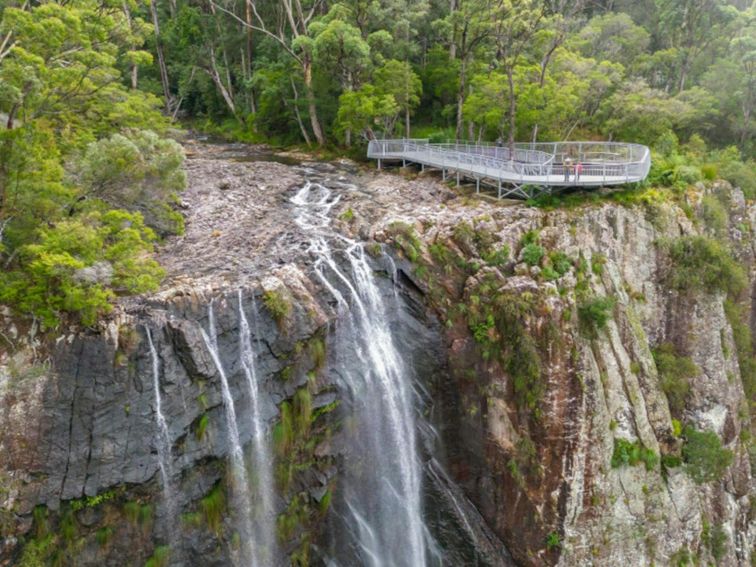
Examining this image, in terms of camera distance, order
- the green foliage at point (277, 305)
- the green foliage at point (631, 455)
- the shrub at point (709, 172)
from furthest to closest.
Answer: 1. the shrub at point (709, 172)
2. the green foliage at point (631, 455)
3. the green foliage at point (277, 305)

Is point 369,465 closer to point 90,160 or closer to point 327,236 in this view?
point 327,236

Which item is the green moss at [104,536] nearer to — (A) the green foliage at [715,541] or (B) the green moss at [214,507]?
(B) the green moss at [214,507]

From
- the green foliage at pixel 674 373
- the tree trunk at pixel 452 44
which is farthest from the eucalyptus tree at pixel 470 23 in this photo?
the green foliage at pixel 674 373

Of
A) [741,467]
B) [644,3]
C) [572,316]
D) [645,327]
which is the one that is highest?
[644,3]

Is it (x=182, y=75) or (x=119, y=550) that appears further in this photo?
(x=182, y=75)

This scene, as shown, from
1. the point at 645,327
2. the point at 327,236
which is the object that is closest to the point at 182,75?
the point at 327,236

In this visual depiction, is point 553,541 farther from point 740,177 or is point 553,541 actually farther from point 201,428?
point 740,177
